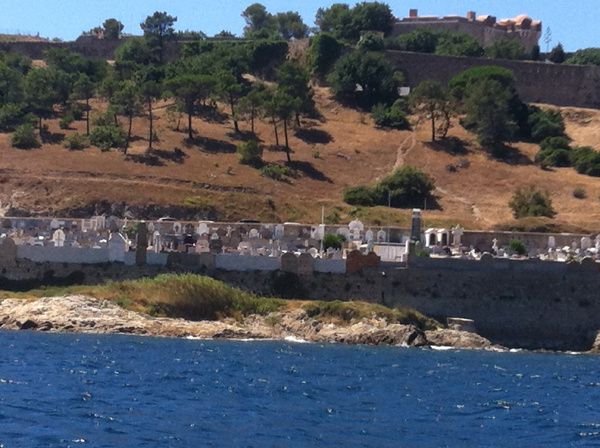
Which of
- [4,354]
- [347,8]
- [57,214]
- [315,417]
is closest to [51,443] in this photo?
[315,417]

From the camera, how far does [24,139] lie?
78062mm

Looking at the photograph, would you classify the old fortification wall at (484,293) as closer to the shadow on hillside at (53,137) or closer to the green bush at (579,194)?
the green bush at (579,194)

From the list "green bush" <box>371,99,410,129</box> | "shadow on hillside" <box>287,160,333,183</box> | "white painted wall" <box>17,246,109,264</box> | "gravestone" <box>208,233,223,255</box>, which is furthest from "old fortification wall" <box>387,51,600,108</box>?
"white painted wall" <box>17,246,109,264</box>

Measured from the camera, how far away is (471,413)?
35094 millimetres

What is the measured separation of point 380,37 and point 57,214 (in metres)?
37.1

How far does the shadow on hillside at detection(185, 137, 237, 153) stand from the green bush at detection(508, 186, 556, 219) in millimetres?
14221

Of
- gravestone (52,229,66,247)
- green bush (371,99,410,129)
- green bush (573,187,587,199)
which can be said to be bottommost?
gravestone (52,229,66,247)

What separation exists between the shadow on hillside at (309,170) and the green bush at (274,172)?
51.7 inches

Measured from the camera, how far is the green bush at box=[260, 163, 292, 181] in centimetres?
7719

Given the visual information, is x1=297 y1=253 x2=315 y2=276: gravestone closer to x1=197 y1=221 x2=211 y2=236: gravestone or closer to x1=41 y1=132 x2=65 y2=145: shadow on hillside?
x1=197 y1=221 x2=211 y2=236: gravestone

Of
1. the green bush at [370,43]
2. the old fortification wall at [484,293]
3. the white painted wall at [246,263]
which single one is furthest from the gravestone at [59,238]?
the green bush at [370,43]

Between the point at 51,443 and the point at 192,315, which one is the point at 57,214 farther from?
the point at 51,443

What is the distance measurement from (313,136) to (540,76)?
57.3 ft

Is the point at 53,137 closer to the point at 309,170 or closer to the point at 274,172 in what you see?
the point at 274,172
